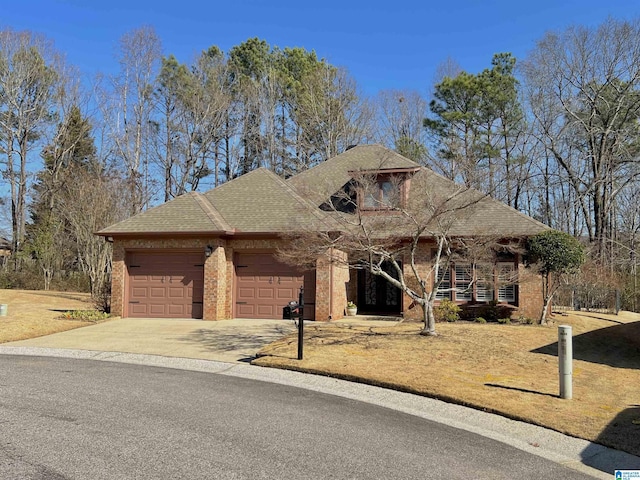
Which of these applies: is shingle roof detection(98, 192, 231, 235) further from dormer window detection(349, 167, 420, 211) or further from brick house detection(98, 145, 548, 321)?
dormer window detection(349, 167, 420, 211)

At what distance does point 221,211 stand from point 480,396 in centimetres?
1279

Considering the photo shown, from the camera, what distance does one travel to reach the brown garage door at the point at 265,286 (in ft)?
53.1

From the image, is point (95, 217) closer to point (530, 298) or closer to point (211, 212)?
point (211, 212)

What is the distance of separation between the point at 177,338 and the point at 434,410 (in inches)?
307

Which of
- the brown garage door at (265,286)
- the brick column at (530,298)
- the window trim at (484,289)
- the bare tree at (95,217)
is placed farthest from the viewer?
the bare tree at (95,217)

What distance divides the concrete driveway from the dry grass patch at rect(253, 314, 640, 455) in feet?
3.44

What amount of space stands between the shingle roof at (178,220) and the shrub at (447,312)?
25.0 ft

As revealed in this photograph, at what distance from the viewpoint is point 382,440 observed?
5.21 m

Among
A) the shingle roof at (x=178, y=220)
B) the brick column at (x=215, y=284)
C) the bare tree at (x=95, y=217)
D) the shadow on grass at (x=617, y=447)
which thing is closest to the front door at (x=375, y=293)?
the brick column at (x=215, y=284)

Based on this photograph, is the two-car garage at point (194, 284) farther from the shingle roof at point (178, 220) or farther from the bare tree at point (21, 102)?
the bare tree at point (21, 102)

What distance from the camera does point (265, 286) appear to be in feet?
53.8

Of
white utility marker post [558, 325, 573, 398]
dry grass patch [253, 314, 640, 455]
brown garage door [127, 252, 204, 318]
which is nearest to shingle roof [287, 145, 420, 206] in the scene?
brown garage door [127, 252, 204, 318]

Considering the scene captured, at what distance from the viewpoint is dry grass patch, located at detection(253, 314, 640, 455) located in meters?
6.38

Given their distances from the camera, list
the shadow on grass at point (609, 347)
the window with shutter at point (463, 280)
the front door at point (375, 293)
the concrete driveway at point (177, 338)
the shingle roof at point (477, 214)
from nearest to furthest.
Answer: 1. the shadow on grass at point (609, 347)
2. the concrete driveway at point (177, 338)
3. the shingle roof at point (477, 214)
4. the window with shutter at point (463, 280)
5. the front door at point (375, 293)
